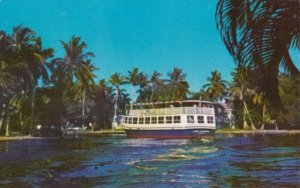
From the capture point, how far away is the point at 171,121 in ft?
161

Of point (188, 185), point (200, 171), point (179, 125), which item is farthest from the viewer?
point (179, 125)

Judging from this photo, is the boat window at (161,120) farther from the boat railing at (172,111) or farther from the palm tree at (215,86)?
the palm tree at (215,86)

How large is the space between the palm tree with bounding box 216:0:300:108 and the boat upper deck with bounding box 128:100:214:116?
144 ft

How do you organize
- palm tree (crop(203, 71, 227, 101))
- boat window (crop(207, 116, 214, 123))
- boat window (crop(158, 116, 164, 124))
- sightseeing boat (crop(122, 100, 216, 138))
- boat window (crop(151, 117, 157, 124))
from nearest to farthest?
sightseeing boat (crop(122, 100, 216, 138)) < boat window (crop(207, 116, 214, 123)) < boat window (crop(158, 116, 164, 124)) < boat window (crop(151, 117, 157, 124)) < palm tree (crop(203, 71, 227, 101))

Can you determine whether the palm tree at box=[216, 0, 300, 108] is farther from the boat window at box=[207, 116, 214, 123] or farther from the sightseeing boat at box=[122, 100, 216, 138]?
the boat window at box=[207, 116, 214, 123]

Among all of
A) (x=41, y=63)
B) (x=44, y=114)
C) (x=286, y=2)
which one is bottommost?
(x=286, y=2)

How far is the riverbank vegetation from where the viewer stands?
427cm

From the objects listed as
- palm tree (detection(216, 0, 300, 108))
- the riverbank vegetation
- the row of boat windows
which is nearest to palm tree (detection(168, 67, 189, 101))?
the riverbank vegetation

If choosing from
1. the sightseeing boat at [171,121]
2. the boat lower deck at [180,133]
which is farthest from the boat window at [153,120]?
the boat lower deck at [180,133]

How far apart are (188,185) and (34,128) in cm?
4703

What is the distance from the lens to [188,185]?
12453 millimetres

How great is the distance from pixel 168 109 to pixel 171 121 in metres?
2.30

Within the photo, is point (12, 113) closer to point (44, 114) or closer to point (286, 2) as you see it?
point (44, 114)

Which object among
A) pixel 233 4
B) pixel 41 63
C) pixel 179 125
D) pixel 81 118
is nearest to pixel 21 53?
pixel 41 63
